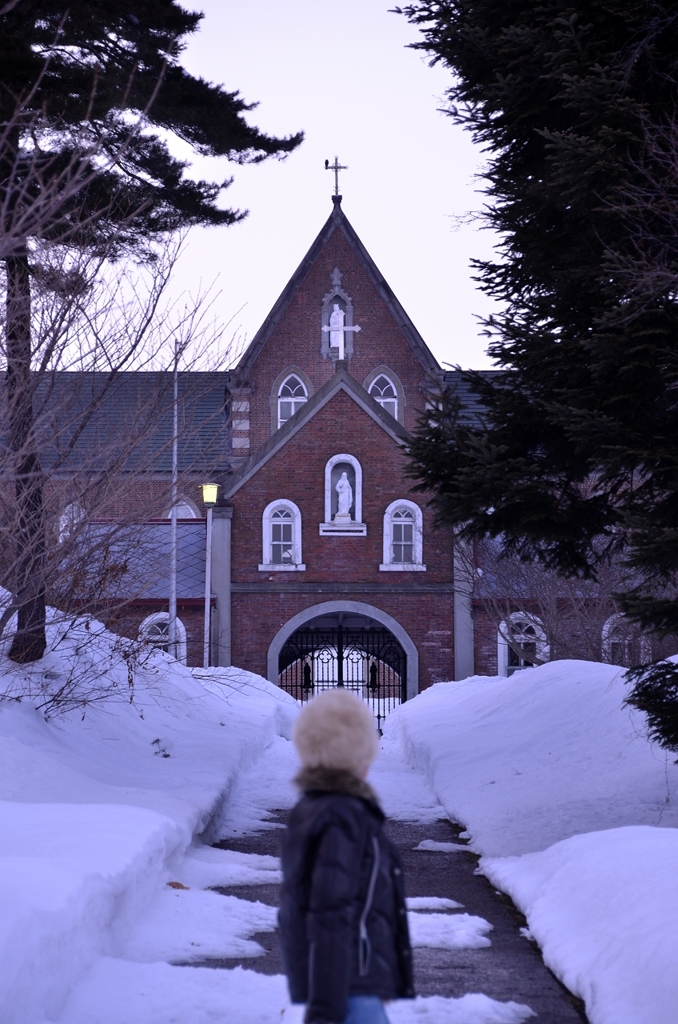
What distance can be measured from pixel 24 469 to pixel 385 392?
86.0 feet

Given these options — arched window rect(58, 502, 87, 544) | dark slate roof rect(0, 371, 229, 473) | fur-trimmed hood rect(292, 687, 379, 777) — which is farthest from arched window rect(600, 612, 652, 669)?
fur-trimmed hood rect(292, 687, 379, 777)

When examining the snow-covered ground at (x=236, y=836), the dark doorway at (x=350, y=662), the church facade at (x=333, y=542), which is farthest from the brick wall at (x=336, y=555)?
the snow-covered ground at (x=236, y=836)

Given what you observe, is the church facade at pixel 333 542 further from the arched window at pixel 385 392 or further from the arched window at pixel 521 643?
the arched window at pixel 385 392

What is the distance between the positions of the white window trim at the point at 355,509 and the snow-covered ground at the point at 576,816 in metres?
10.9

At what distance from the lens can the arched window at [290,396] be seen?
1421 inches

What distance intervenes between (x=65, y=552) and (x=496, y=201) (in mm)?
5182

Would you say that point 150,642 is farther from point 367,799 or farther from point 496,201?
point 367,799

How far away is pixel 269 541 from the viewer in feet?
98.2

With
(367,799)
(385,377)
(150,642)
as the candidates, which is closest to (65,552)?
(150,642)

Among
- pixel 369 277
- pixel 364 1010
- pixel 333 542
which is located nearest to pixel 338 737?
pixel 364 1010

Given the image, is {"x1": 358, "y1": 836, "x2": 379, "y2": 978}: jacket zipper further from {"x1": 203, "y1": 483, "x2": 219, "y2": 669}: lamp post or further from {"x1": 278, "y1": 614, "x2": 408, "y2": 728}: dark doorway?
{"x1": 278, "y1": 614, "x2": 408, "y2": 728}: dark doorway

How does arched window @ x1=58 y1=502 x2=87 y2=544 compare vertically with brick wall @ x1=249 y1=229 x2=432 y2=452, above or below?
below

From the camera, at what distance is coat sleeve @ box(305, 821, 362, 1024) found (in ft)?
10.1

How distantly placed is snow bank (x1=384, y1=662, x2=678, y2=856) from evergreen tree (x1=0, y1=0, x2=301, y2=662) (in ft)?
15.4
